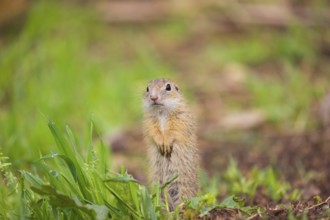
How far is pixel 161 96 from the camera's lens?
14.6ft

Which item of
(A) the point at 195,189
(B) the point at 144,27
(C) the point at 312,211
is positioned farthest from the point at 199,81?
(C) the point at 312,211

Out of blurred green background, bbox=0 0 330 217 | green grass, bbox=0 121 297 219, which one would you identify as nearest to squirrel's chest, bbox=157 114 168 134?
blurred green background, bbox=0 0 330 217

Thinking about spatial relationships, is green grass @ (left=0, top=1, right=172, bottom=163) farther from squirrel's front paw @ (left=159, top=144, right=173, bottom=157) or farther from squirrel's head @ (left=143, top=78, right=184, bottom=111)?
squirrel's front paw @ (left=159, top=144, right=173, bottom=157)

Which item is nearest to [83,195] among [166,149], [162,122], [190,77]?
[166,149]

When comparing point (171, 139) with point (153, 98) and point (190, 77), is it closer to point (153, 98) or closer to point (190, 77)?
point (153, 98)

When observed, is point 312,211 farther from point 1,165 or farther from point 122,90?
point 122,90

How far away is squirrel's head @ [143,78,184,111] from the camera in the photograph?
4.45 meters

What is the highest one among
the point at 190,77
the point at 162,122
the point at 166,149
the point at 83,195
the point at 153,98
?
the point at 190,77

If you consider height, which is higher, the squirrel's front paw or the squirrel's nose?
the squirrel's nose

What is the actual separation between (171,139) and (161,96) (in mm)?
402

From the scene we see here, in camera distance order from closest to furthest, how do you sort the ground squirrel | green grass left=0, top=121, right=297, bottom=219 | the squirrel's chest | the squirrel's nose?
green grass left=0, top=121, right=297, bottom=219 → the ground squirrel → the squirrel's chest → the squirrel's nose

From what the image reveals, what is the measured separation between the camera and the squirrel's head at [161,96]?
4.45 meters

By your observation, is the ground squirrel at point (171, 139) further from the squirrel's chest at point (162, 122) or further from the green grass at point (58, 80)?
the green grass at point (58, 80)

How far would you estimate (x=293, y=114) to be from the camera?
7379mm
